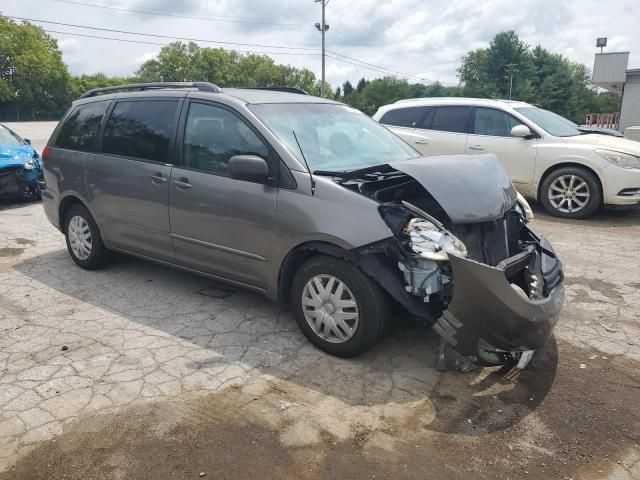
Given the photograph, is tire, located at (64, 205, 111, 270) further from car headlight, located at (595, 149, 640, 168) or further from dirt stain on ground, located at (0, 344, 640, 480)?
car headlight, located at (595, 149, 640, 168)

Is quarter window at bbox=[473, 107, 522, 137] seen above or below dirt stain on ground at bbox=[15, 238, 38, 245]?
above

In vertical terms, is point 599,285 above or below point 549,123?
below

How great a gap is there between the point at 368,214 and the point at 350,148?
3.62ft

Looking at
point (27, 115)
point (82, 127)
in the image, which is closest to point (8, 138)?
point (82, 127)

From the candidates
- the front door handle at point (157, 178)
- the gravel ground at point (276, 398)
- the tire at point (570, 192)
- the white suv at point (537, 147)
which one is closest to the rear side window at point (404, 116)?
the white suv at point (537, 147)

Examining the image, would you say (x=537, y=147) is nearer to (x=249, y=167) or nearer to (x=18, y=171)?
(x=249, y=167)

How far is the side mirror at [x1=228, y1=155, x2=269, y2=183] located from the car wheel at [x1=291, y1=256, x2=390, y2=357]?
2.32 ft

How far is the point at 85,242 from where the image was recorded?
5297 millimetres

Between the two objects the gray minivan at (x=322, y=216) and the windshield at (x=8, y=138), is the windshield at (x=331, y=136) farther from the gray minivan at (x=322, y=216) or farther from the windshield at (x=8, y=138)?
the windshield at (x=8, y=138)

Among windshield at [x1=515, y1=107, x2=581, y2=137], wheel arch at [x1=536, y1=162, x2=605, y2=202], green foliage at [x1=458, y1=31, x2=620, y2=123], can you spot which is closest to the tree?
green foliage at [x1=458, y1=31, x2=620, y2=123]

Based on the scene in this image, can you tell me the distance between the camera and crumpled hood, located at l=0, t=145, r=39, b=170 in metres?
8.78

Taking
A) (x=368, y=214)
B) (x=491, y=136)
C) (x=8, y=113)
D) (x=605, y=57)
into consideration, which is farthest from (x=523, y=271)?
(x=8, y=113)

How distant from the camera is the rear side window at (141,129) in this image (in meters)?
4.42

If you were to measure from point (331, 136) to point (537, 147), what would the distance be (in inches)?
198
